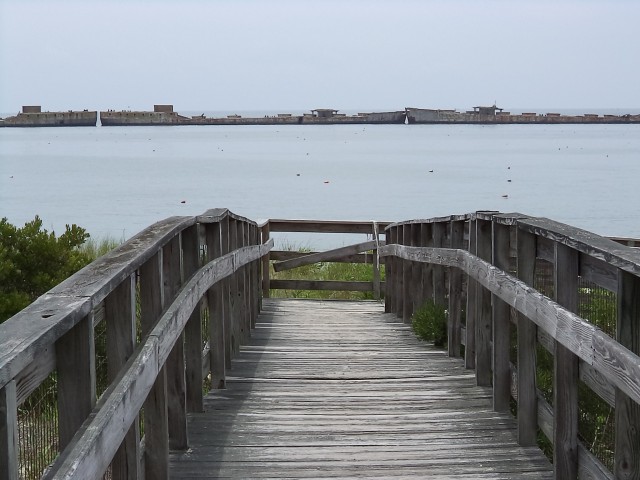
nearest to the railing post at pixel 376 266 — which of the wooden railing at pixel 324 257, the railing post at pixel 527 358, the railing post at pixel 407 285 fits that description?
the wooden railing at pixel 324 257

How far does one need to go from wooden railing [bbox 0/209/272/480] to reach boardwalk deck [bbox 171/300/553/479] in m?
0.35

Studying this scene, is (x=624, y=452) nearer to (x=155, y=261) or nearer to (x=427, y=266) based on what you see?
(x=155, y=261)

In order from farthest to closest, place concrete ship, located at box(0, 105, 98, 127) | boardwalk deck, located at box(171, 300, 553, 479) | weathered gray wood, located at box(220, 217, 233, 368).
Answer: concrete ship, located at box(0, 105, 98, 127)
weathered gray wood, located at box(220, 217, 233, 368)
boardwalk deck, located at box(171, 300, 553, 479)

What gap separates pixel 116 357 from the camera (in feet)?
11.6

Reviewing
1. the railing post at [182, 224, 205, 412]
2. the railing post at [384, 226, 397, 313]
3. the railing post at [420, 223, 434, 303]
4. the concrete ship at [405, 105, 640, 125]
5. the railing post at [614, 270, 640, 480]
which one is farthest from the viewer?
the concrete ship at [405, 105, 640, 125]

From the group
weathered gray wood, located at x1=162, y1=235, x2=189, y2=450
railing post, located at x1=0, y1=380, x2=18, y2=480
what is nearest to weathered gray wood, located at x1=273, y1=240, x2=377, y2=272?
weathered gray wood, located at x1=162, y1=235, x2=189, y2=450

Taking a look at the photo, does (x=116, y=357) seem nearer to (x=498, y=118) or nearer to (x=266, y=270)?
(x=266, y=270)

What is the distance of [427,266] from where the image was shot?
375 inches

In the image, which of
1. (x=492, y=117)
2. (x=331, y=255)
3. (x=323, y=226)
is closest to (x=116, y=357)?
(x=331, y=255)

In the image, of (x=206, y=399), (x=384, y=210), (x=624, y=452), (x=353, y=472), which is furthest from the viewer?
(x=384, y=210)

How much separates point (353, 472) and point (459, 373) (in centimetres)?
250

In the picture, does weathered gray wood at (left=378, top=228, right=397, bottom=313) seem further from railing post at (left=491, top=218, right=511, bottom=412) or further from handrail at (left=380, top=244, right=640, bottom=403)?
railing post at (left=491, top=218, right=511, bottom=412)

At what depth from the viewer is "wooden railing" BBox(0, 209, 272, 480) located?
2375 millimetres

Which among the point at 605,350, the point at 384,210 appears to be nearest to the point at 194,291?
the point at 605,350
